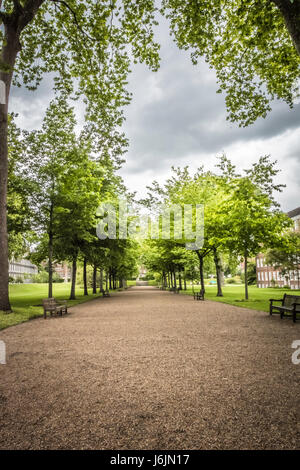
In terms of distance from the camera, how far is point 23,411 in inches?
140

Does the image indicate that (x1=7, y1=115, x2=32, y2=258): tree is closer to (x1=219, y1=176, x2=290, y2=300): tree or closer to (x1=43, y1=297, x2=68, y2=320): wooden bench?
(x1=43, y1=297, x2=68, y2=320): wooden bench

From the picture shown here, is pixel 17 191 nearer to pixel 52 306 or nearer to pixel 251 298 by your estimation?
pixel 52 306

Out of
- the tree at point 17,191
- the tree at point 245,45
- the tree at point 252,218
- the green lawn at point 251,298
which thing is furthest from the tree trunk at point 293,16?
the tree at point 17,191

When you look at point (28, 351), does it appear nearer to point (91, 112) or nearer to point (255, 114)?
point (91, 112)

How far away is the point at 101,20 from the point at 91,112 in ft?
12.3

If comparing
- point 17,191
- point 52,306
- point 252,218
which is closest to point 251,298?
point 252,218

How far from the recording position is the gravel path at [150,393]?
2.96 meters

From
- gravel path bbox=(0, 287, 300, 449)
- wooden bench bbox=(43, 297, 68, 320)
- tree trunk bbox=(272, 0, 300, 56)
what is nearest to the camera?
gravel path bbox=(0, 287, 300, 449)

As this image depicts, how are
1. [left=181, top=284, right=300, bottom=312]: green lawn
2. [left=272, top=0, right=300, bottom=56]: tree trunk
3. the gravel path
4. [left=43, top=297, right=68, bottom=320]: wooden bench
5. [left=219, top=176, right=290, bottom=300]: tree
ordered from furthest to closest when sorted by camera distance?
[left=219, top=176, right=290, bottom=300]: tree
[left=181, top=284, right=300, bottom=312]: green lawn
[left=43, top=297, right=68, bottom=320]: wooden bench
[left=272, top=0, right=300, bottom=56]: tree trunk
the gravel path

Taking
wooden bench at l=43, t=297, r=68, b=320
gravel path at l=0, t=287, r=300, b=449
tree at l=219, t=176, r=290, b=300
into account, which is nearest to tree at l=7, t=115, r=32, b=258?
wooden bench at l=43, t=297, r=68, b=320

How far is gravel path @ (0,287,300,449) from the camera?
2.96m

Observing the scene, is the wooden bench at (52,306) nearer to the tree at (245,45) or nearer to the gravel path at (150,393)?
the gravel path at (150,393)

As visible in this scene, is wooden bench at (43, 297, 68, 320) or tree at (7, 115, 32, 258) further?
tree at (7, 115, 32, 258)

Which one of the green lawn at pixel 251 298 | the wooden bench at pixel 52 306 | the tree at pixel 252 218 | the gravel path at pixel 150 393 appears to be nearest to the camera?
the gravel path at pixel 150 393
